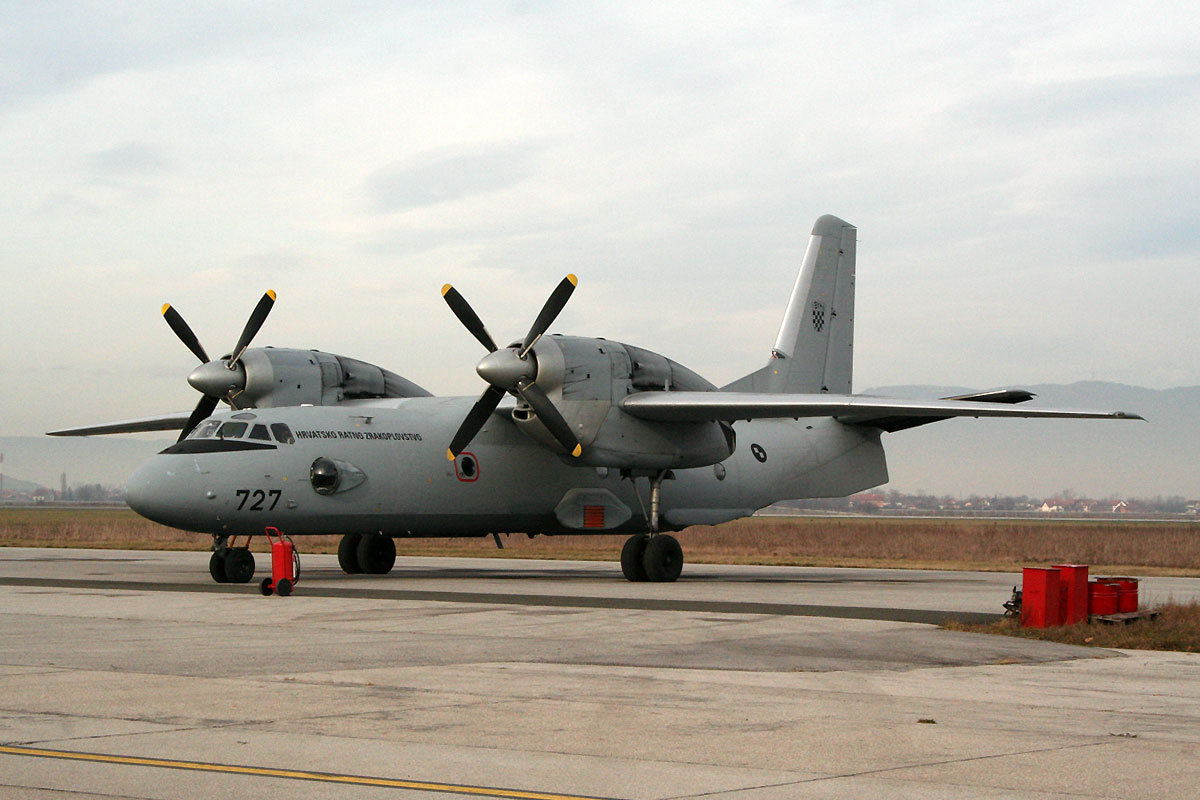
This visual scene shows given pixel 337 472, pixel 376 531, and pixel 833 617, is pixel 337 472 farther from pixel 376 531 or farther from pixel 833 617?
pixel 833 617

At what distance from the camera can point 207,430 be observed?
2442 centimetres

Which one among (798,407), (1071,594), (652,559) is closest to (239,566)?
(652,559)

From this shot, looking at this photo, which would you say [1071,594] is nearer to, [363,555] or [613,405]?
[613,405]

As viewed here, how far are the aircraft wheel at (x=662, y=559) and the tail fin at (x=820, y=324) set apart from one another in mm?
6917

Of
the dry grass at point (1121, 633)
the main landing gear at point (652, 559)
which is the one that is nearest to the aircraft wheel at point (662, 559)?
the main landing gear at point (652, 559)

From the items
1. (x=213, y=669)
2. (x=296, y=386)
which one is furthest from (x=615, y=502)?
(x=213, y=669)

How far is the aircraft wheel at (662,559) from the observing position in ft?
86.3

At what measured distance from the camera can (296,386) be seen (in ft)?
95.6

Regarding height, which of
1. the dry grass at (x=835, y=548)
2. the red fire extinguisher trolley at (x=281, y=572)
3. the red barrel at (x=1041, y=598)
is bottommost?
the dry grass at (x=835, y=548)

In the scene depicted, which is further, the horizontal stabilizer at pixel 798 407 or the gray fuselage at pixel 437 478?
the horizontal stabilizer at pixel 798 407

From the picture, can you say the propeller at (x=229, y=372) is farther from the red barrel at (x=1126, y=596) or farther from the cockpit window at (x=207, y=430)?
the red barrel at (x=1126, y=596)

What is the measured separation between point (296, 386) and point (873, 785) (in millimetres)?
23627

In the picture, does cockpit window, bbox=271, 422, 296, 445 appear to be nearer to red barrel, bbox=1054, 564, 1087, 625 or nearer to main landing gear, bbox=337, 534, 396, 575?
main landing gear, bbox=337, 534, 396, 575

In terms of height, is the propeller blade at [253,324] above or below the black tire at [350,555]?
above
